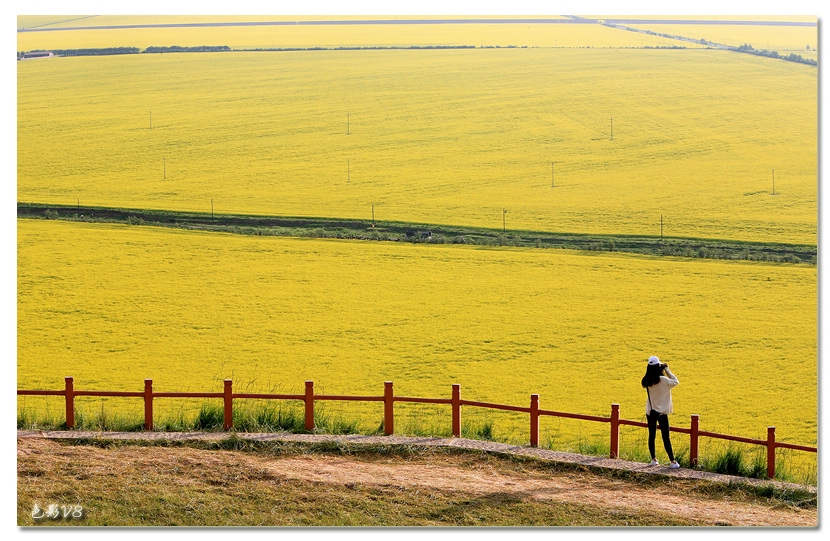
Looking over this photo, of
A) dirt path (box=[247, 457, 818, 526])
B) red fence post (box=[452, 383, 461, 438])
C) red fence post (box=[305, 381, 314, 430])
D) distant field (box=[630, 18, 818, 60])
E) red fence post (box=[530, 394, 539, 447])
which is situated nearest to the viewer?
dirt path (box=[247, 457, 818, 526])

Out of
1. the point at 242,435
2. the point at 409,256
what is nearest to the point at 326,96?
the point at 409,256

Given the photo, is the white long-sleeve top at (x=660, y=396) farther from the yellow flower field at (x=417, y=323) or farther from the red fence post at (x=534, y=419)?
the yellow flower field at (x=417, y=323)

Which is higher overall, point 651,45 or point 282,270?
point 651,45

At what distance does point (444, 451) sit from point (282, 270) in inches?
730

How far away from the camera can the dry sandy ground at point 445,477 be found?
9.27 metres

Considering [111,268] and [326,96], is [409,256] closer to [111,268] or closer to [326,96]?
[111,268]

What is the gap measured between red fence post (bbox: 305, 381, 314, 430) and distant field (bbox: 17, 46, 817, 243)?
2520cm

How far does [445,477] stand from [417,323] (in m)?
13.4

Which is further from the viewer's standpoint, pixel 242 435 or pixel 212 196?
pixel 212 196

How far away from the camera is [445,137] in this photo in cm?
5012

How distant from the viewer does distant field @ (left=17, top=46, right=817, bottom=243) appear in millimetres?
37719

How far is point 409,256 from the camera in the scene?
30.2m

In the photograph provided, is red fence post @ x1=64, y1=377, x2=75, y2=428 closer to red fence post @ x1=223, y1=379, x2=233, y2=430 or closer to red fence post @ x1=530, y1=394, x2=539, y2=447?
red fence post @ x1=223, y1=379, x2=233, y2=430

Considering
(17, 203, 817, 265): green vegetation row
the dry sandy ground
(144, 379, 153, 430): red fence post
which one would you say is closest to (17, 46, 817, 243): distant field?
(17, 203, 817, 265): green vegetation row
